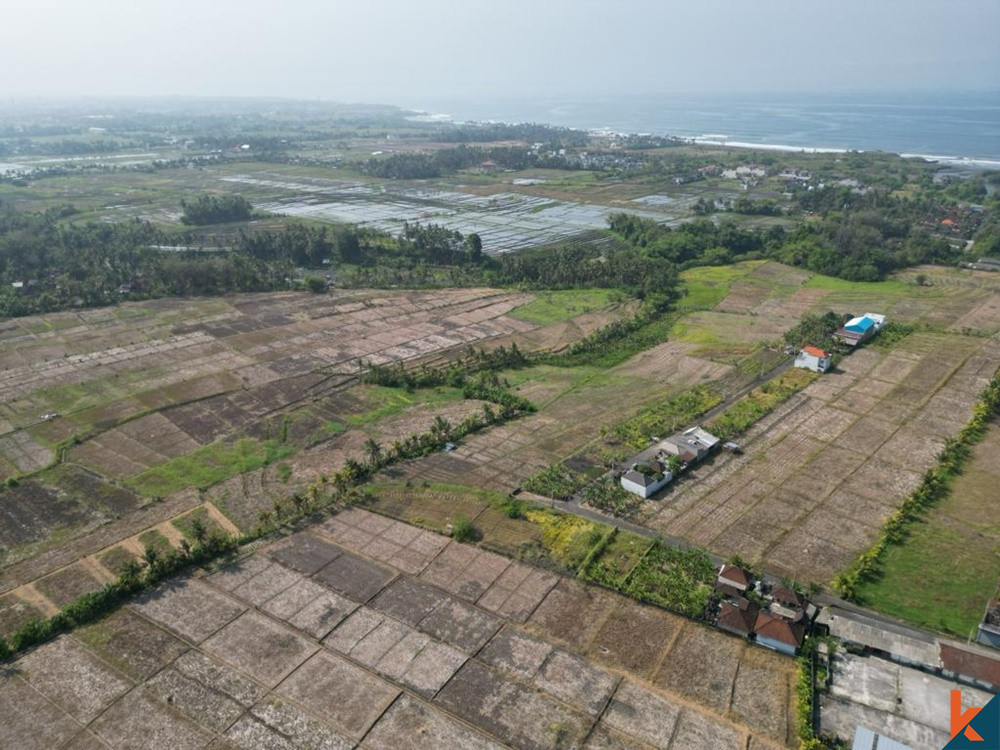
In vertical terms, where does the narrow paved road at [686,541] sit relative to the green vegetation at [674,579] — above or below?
below

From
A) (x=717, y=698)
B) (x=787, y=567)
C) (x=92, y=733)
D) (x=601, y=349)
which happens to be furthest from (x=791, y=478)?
(x=92, y=733)

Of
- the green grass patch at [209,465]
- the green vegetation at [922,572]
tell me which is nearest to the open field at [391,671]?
the green vegetation at [922,572]

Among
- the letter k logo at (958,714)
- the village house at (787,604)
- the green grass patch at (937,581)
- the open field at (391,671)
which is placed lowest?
the open field at (391,671)

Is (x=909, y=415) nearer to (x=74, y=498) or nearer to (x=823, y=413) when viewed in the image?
(x=823, y=413)

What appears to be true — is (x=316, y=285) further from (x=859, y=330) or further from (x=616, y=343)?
(x=859, y=330)

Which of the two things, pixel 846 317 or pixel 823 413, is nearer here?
pixel 823 413

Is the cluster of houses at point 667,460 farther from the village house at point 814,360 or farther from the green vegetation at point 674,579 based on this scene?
the village house at point 814,360

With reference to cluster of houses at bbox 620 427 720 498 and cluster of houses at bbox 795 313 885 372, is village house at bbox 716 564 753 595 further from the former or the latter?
cluster of houses at bbox 795 313 885 372
